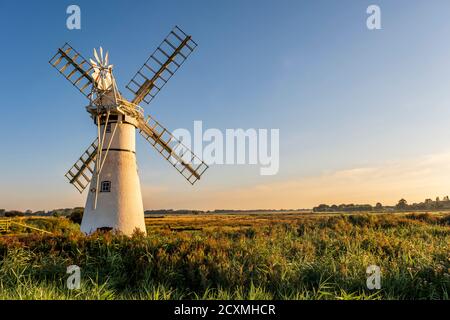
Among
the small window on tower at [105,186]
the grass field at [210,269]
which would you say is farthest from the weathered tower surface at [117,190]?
the grass field at [210,269]

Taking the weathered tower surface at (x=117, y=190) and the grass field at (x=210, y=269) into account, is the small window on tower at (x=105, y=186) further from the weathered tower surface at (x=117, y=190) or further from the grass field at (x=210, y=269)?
the grass field at (x=210, y=269)

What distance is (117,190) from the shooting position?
17156mm

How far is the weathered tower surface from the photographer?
1672cm

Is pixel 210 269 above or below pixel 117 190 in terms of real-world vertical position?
below

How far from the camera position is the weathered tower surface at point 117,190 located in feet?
54.9

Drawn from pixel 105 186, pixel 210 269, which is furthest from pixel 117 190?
pixel 210 269

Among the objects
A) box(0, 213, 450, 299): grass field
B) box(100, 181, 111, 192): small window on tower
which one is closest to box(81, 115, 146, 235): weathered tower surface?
box(100, 181, 111, 192): small window on tower

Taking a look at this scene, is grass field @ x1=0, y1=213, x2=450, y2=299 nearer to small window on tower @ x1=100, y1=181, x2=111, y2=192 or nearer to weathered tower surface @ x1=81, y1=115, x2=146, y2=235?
weathered tower surface @ x1=81, y1=115, x2=146, y2=235

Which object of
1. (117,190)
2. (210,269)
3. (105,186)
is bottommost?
(210,269)

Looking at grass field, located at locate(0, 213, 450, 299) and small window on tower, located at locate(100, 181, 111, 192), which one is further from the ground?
small window on tower, located at locate(100, 181, 111, 192)

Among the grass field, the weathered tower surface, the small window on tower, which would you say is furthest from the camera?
the small window on tower

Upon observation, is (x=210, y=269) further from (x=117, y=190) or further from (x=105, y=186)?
(x=105, y=186)
